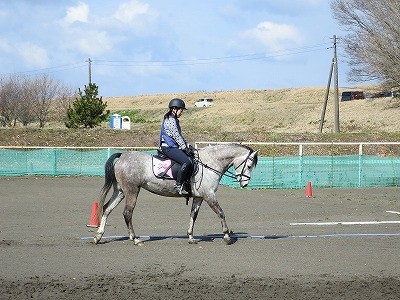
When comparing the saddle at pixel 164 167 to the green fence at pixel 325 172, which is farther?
the green fence at pixel 325 172

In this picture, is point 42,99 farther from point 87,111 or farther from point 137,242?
point 137,242

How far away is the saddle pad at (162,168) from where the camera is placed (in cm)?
1400

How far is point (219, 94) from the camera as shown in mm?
126375

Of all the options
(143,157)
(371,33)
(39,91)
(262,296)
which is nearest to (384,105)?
(371,33)

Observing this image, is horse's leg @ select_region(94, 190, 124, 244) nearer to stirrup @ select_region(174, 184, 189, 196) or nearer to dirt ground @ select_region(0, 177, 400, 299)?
dirt ground @ select_region(0, 177, 400, 299)

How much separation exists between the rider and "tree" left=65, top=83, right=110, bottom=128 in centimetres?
4565

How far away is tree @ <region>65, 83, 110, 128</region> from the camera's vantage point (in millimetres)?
59062

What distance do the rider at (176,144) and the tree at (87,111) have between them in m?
45.7

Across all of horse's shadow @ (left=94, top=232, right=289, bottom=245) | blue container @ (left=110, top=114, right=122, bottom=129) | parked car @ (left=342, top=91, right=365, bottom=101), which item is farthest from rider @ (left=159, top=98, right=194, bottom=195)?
parked car @ (left=342, top=91, right=365, bottom=101)

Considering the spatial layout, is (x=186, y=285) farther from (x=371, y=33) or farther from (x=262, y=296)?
(x=371, y=33)

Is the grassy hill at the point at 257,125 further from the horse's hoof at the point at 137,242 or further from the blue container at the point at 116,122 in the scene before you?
the horse's hoof at the point at 137,242

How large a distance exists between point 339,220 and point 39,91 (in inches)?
2466

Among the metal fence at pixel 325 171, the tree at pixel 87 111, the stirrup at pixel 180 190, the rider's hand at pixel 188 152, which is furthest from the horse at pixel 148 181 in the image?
the tree at pixel 87 111

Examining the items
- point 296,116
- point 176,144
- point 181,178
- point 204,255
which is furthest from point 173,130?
point 296,116
